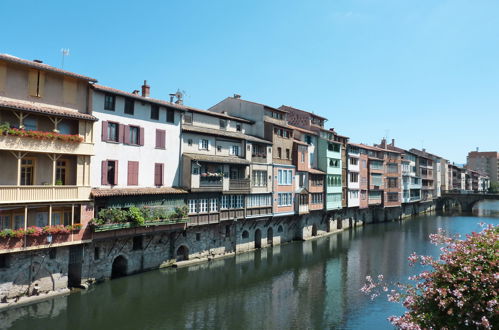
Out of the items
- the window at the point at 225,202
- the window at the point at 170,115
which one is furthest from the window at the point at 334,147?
the window at the point at 170,115

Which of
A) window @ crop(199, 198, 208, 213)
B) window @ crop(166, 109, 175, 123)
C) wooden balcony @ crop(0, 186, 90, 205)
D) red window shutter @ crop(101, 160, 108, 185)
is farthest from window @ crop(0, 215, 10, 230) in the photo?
window @ crop(199, 198, 208, 213)

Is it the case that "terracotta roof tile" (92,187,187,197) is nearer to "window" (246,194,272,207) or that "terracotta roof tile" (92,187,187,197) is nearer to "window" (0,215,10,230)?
"window" (0,215,10,230)

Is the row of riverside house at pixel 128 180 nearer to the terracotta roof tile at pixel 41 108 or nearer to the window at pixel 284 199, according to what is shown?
the terracotta roof tile at pixel 41 108

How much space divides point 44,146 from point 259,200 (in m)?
26.1

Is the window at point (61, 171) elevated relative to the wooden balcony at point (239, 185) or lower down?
elevated

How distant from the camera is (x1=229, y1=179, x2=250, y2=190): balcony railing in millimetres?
39809

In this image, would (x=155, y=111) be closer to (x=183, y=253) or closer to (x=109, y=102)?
(x=109, y=102)

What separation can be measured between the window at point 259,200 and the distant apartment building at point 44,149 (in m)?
20.1

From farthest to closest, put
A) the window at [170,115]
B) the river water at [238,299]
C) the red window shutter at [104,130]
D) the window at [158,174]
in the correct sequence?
the window at [170,115] → the window at [158,174] → the red window shutter at [104,130] → the river water at [238,299]

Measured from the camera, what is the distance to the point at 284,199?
48.4 m

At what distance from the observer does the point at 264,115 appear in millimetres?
47000

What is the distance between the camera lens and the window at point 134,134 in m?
31.9

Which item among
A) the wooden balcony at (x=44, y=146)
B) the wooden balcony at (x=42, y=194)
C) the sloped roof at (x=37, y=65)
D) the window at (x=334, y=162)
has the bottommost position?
the wooden balcony at (x=42, y=194)

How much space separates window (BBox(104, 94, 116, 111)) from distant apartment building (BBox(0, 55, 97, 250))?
1505 mm
